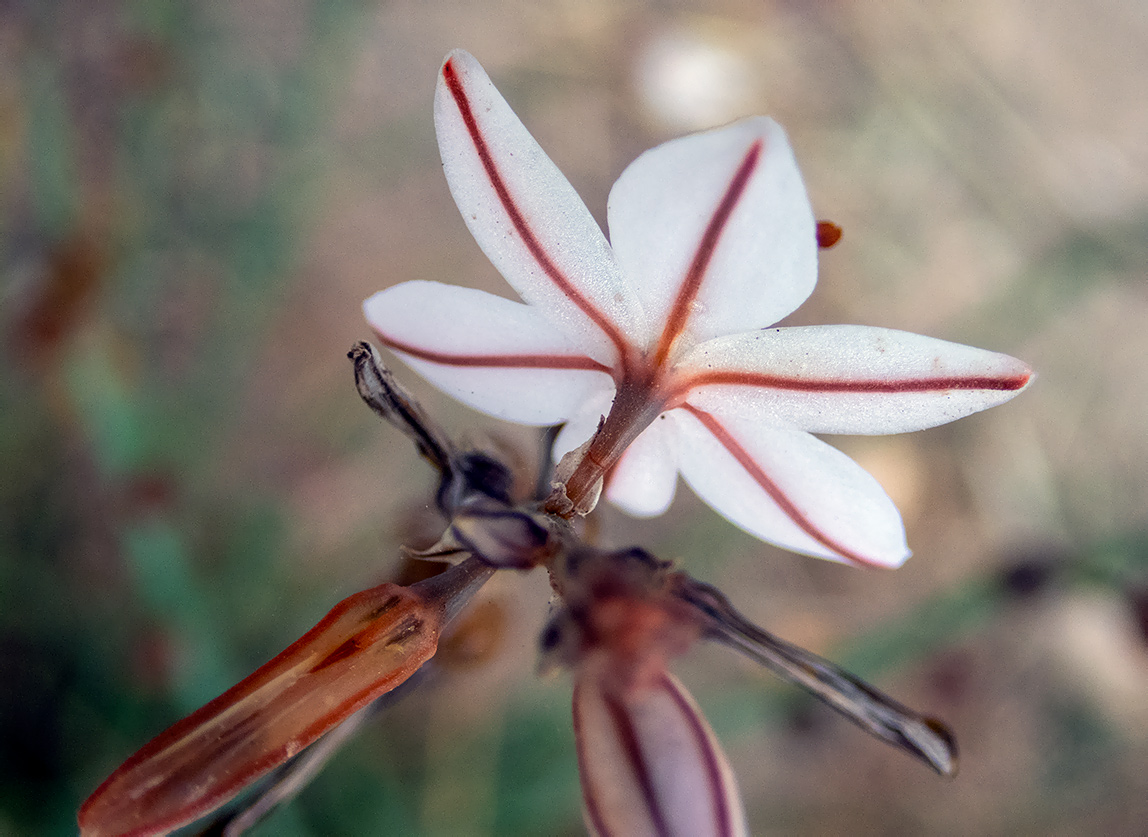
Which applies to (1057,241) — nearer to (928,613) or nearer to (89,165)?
(928,613)

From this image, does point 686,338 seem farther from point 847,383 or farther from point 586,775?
point 586,775

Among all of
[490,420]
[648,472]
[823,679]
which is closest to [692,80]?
[490,420]

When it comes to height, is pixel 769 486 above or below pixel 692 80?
below

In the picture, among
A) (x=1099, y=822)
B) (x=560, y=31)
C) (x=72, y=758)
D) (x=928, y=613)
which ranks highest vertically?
(x=560, y=31)

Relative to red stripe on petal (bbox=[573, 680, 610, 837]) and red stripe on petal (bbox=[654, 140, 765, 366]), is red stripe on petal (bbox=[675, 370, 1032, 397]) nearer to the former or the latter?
red stripe on petal (bbox=[654, 140, 765, 366])

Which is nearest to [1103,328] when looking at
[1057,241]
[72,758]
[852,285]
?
[1057,241]

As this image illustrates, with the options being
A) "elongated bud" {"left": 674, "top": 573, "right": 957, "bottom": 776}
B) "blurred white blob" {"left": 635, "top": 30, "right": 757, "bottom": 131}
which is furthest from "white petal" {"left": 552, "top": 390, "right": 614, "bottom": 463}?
"blurred white blob" {"left": 635, "top": 30, "right": 757, "bottom": 131}

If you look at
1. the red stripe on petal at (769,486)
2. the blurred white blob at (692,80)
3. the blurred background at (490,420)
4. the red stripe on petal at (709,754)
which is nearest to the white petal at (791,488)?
the red stripe on petal at (769,486)

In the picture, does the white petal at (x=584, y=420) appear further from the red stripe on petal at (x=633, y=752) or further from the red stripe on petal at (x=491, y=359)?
the red stripe on petal at (x=633, y=752)
